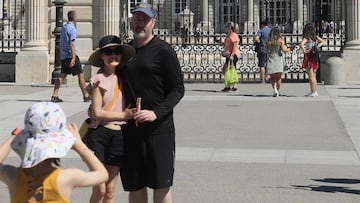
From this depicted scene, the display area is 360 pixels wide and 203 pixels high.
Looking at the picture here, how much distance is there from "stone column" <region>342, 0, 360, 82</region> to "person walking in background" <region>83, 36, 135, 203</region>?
1677 cm

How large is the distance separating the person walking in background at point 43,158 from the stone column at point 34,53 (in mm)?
18661

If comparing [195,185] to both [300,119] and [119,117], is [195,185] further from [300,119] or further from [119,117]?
[300,119]

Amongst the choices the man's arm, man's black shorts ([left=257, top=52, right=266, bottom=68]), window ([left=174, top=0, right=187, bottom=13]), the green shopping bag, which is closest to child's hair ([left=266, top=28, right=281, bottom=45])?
the green shopping bag

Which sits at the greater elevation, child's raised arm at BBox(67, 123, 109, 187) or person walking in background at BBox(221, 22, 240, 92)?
person walking in background at BBox(221, 22, 240, 92)

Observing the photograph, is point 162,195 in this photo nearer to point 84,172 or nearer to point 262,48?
point 84,172

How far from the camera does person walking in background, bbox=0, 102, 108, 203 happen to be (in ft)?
13.2

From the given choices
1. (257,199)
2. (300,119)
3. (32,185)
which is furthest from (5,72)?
(32,185)

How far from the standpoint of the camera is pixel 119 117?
585 centimetres

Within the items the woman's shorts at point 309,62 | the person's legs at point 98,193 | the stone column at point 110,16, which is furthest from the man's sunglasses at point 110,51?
the stone column at point 110,16

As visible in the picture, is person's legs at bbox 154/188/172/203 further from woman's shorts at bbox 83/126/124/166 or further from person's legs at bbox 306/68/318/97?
person's legs at bbox 306/68/318/97

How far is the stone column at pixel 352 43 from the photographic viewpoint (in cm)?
2209

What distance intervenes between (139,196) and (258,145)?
5.26 meters

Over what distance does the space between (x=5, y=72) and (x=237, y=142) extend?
14.1 m

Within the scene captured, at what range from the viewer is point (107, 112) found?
5992mm
